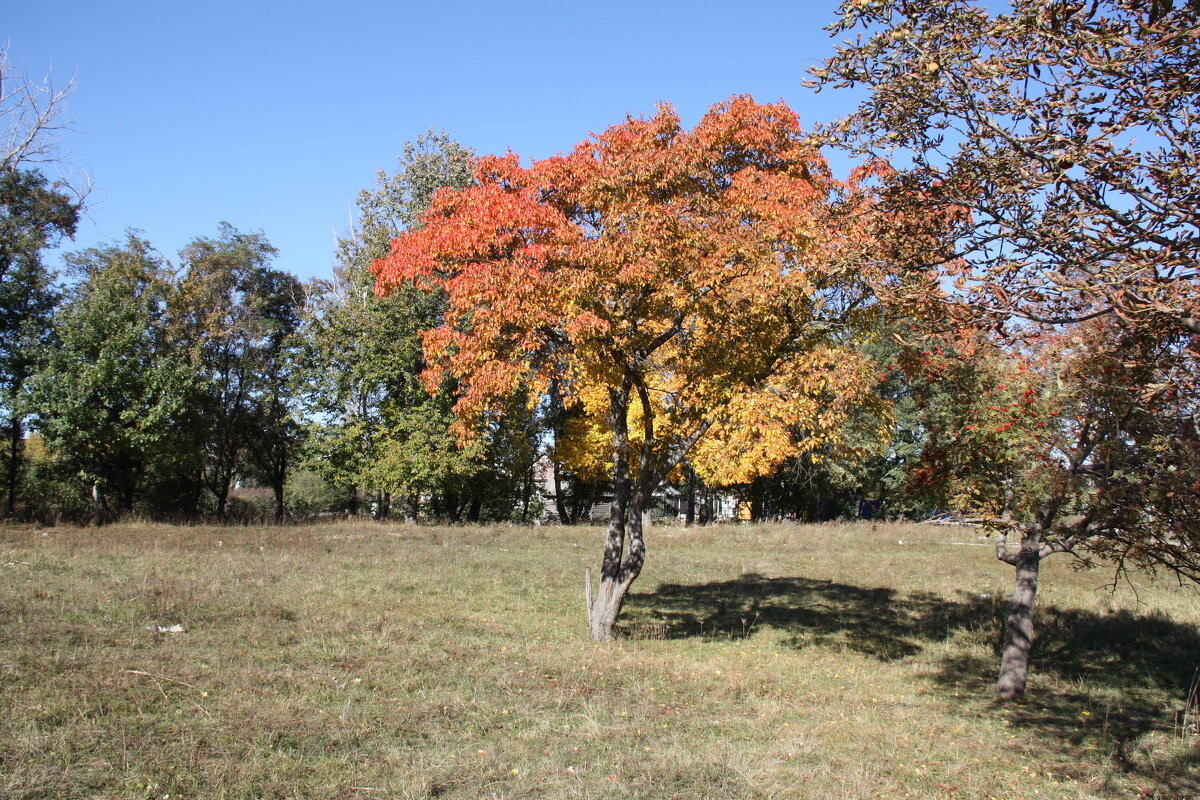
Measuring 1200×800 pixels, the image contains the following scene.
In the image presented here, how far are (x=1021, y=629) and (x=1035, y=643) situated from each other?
4300mm

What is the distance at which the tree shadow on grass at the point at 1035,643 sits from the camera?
929 centimetres

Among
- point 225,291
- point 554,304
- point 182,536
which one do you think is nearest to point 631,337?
A: point 554,304

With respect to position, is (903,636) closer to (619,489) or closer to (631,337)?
(619,489)

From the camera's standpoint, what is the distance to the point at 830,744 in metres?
7.87

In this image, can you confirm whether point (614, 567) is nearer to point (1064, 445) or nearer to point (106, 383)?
point (1064, 445)

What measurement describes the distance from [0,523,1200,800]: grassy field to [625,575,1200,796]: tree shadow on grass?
69 mm

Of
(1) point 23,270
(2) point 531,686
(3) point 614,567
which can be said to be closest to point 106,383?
(1) point 23,270

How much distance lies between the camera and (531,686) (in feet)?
30.4

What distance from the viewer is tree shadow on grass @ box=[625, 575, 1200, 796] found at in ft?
30.5

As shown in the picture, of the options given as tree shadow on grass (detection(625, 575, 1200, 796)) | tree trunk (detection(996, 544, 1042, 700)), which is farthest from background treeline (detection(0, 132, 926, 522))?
tree trunk (detection(996, 544, 1042, 700))

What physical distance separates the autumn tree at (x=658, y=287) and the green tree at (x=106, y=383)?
55.4 feet

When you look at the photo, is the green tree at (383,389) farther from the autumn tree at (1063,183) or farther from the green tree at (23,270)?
the autumn tree at (1063,183)

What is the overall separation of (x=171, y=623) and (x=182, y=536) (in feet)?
35.9

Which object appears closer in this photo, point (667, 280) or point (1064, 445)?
point (1064, 445)
